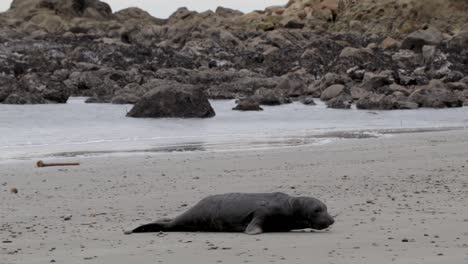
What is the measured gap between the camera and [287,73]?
128 feet

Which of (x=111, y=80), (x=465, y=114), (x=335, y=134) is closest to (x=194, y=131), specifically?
(x=335, y=134)

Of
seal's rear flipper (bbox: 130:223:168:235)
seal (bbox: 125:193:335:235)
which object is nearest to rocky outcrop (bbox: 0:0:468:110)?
seal (bbox: 125:193:335:235)

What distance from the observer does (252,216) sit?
615 cm

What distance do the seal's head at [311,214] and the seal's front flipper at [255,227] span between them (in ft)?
0.92

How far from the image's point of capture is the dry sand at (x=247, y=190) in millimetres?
4980

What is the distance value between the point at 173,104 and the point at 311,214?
16.9m

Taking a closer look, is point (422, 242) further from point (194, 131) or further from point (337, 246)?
point (194, 131)

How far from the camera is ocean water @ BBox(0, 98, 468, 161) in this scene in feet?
47.8

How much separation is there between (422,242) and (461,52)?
42.5 meters

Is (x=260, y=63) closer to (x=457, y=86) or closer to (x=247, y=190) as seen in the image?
(x=457, y=86)

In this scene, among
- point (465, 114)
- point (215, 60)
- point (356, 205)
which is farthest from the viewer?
point (215, 60)

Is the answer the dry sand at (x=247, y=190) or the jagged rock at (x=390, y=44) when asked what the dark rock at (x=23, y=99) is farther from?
the jagged rock at (x=390, y=44)

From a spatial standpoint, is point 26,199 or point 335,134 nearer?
point 26,199

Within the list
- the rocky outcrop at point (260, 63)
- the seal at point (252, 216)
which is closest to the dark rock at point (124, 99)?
the rocky outcrop at point (260, 63)
